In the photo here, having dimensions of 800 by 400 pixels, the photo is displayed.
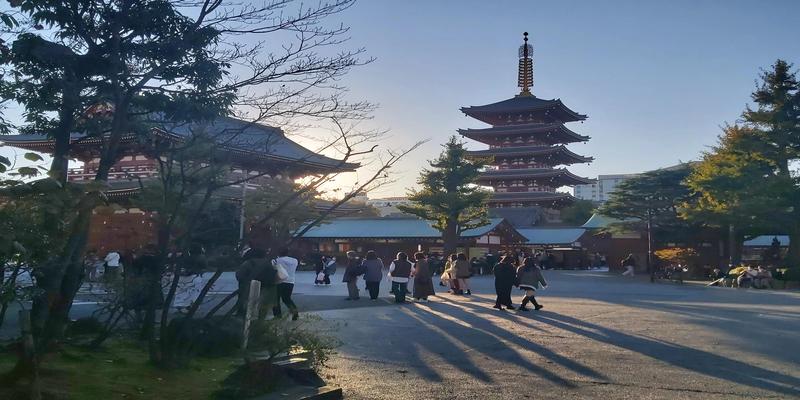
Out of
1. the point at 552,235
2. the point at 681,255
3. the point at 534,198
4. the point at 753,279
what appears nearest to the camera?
the point at 753,279

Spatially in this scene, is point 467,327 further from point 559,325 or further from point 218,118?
point 218,118

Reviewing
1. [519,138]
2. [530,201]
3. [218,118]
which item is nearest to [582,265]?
[530,201]

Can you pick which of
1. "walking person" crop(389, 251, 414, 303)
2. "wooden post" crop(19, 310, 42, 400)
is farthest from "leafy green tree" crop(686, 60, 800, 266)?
"wooden post" crop(19, 310, 42, 400)

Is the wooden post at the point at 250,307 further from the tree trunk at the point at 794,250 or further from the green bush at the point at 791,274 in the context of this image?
the tree trunk at the point at 794,250

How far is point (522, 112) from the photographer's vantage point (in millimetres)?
53875

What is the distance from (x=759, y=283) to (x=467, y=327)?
1835cm

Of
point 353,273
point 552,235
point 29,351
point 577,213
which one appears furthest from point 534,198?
point 29,351

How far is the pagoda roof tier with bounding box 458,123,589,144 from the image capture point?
52.2 m

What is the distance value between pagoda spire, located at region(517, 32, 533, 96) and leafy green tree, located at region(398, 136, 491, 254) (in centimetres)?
2261

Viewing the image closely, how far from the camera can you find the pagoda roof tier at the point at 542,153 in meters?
51.4

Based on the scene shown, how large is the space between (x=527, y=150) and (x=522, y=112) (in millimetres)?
3695

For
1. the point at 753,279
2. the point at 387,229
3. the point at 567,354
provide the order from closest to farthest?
1. the point at 567,354
2. the point at 753,279
3. the point at 387,229

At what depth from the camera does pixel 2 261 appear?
4.53 meters

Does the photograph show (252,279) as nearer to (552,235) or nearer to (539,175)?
(552,235)
